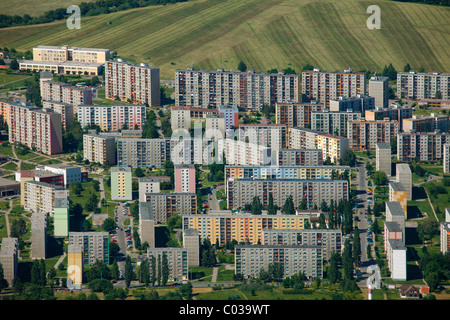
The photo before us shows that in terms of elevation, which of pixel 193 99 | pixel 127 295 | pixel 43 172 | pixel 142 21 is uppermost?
pixel 142 21

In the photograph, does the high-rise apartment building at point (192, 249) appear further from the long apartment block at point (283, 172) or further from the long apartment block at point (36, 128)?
the long apartment block at point (36, 128)

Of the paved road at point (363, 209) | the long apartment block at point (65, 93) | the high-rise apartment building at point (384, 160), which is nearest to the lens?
the paved road at point (363, 209)

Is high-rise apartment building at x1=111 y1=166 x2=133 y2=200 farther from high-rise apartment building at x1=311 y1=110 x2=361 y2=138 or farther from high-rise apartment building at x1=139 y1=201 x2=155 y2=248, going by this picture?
high-rise apartment building at x1=311 y1=110 x2=361 y2=138

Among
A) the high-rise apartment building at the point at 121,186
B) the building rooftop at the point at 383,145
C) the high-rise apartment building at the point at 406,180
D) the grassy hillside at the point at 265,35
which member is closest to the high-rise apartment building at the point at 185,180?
the high-rise apartment building at the point at 121,186

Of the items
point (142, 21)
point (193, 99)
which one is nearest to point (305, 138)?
point (193, 99)

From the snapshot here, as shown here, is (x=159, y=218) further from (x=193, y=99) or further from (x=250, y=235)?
(x=193, y=99)

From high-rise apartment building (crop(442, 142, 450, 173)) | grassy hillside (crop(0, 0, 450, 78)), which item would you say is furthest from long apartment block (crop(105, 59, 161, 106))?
high-rise apartment building (crop(442, 142, 450, 173))

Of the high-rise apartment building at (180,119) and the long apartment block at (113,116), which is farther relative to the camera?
the long apartment block at (113,116)
